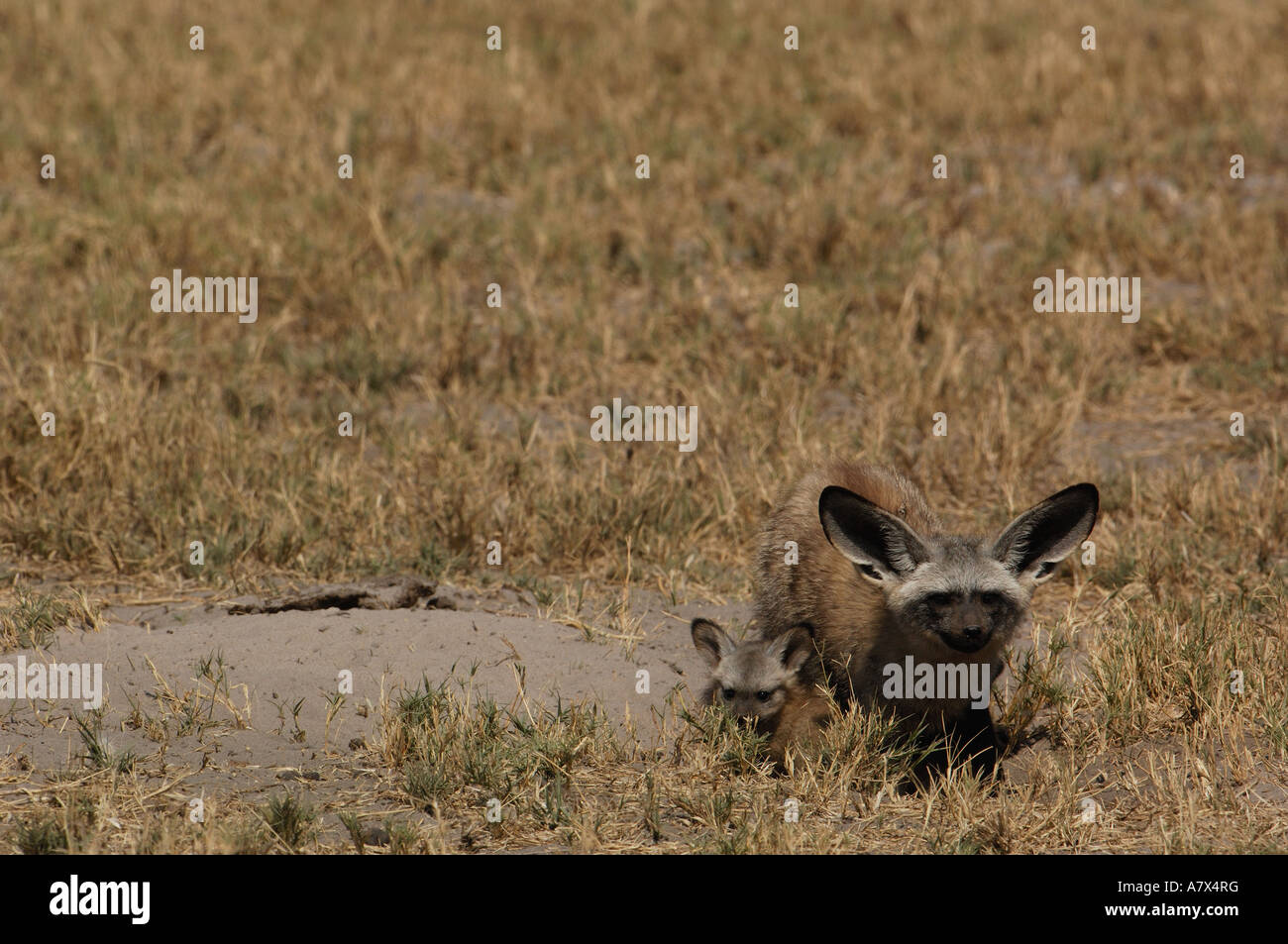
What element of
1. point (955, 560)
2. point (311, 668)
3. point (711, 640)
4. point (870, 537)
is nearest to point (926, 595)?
point (955, 560)

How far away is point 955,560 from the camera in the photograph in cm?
575

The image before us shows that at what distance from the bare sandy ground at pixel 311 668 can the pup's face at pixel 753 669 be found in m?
0.24

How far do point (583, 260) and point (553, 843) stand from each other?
6874 mm

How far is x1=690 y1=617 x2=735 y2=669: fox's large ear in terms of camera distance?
623 cm

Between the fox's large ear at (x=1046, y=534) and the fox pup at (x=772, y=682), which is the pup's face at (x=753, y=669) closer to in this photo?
the fox pup at (x=772, y=682)

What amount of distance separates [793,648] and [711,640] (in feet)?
1.15

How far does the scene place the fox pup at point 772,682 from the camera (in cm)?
601

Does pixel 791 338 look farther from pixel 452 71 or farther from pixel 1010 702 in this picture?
pixel 452 71

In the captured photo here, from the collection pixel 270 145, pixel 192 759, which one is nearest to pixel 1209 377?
pixel 192 759

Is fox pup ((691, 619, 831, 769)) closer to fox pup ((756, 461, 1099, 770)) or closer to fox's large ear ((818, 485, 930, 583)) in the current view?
fox pup ((756, 461, 1099, 770))

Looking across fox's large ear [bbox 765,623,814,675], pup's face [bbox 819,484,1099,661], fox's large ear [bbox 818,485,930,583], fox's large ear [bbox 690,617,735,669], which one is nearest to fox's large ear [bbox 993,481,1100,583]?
pup's face [bbox 819,484,1099,661]

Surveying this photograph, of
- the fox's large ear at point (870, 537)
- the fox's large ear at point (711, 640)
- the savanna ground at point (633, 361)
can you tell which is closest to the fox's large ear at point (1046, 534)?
the fox's large ear at point (870, 537)

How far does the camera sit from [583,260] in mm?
11406
